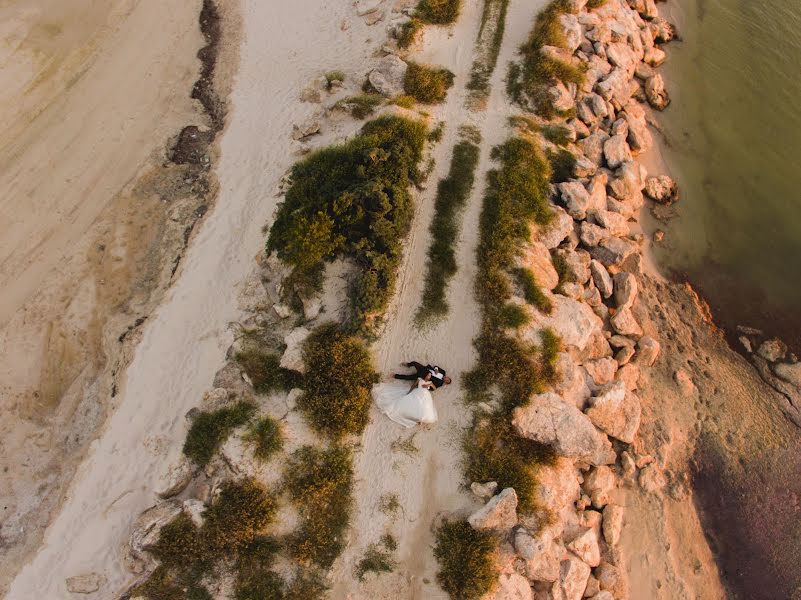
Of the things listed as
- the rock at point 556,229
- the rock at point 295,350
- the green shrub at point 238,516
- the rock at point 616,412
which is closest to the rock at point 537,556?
the rock at point 616,412

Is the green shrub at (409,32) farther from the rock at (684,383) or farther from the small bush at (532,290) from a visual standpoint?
the rock at (684,383)

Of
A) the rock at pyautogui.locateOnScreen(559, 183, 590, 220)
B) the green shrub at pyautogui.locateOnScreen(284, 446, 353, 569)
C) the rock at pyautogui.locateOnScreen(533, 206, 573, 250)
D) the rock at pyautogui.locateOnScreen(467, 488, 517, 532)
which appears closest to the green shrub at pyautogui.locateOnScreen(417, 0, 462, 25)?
the rock at pyautogui.locateOnScreen(559, 183, 590, 220)

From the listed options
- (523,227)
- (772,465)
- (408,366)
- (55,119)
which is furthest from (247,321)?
(772,465)

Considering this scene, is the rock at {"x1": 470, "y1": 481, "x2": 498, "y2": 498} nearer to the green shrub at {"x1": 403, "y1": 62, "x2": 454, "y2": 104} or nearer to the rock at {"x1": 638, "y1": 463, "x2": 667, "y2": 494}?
the rock at {"x1": 638, "y1": 463, "x2": 667, "y2": 494}

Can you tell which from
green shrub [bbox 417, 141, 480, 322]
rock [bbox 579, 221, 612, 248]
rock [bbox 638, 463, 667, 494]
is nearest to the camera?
rock [bbox 638, 463, 667, 494]

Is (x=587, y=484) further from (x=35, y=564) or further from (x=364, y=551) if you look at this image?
(x=35, y=564)
